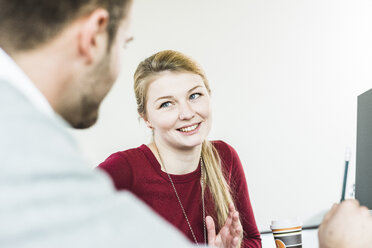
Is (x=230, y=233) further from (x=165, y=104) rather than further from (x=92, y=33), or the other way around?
(x=92, y=33)

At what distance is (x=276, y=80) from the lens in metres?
2.14

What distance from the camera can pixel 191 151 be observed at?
1581mm

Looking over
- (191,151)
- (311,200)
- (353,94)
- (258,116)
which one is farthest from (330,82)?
(191,151)

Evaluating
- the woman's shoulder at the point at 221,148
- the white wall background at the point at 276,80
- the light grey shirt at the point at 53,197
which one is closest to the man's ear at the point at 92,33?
the light grey shirt at the point at 53,197

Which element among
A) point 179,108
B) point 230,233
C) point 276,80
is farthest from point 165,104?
point 276,80

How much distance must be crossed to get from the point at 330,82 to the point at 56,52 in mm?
1880

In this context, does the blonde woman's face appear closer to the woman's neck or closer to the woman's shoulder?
the woman's neck

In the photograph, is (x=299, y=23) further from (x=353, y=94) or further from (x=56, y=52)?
(x=56, y=52)

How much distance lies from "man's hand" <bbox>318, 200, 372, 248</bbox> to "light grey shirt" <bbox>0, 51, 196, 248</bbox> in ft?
1.08

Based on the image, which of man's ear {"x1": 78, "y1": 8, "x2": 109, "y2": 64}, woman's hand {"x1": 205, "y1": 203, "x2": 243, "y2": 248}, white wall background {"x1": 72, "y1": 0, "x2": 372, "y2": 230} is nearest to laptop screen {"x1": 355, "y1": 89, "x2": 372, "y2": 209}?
woman's hand {"x1": 205, "y1": 203, "x2": 243, "y2": 248}

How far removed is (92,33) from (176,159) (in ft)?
3.47

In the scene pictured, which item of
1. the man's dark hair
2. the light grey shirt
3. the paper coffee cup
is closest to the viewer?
the light grey shirt

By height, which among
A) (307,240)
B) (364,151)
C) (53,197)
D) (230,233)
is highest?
(53,197)

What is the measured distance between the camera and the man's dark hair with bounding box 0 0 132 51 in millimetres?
540
